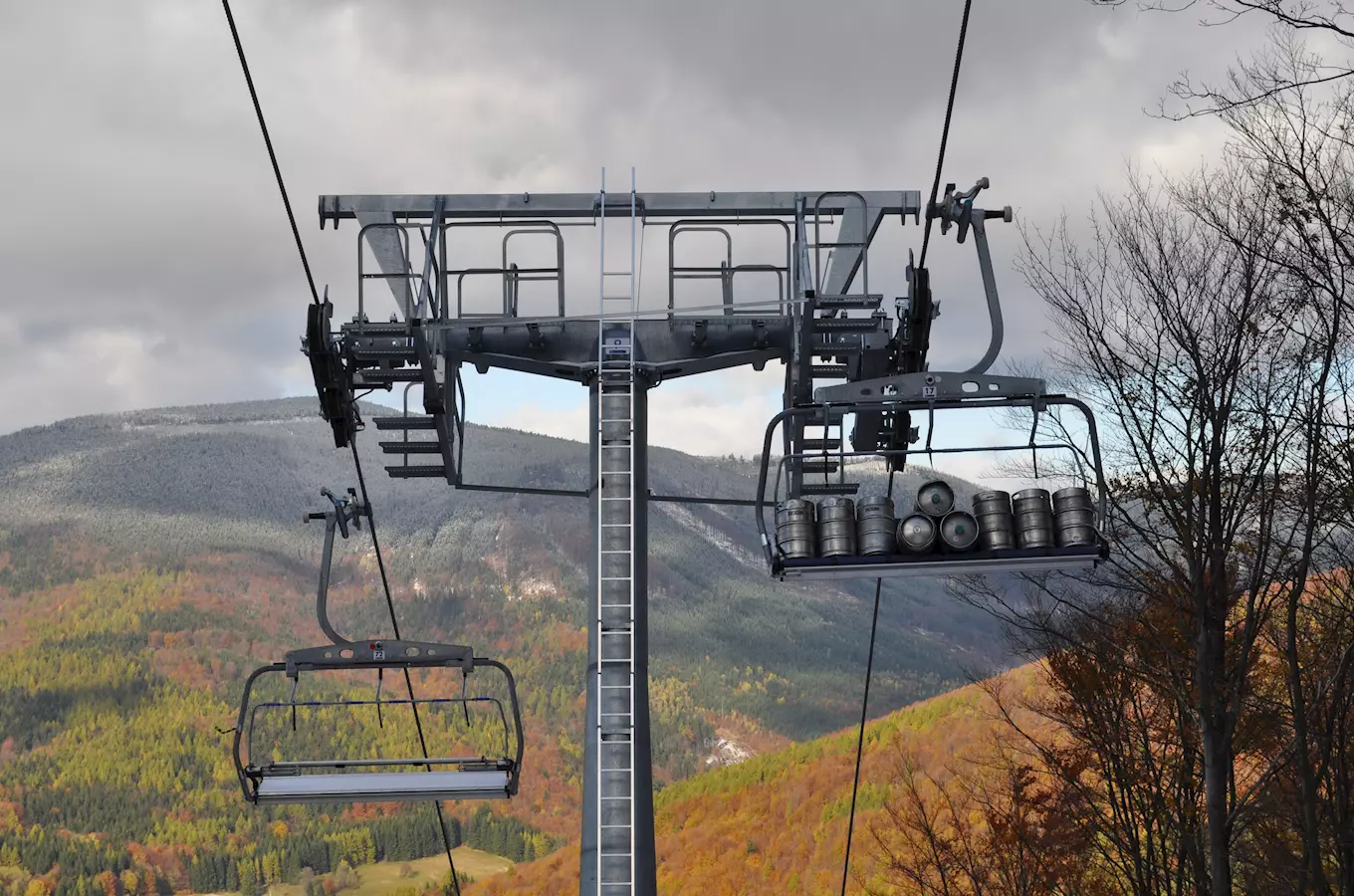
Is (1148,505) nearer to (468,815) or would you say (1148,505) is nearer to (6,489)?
(468,815)

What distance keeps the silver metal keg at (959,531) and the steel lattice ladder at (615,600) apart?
15.6 feet

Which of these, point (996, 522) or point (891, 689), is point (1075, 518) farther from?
point (891, 689)

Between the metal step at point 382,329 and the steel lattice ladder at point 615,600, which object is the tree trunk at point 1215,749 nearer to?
the steel lattice ladder at point 615,600

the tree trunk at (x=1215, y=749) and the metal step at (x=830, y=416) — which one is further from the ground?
the metal step at (x=830, y=416)

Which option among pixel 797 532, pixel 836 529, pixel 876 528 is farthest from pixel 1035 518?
pixel 797 532

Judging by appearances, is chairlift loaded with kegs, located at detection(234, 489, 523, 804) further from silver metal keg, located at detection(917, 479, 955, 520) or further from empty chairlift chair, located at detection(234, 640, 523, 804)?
silver metal keg, located at detection(917, 479, 955, 520)

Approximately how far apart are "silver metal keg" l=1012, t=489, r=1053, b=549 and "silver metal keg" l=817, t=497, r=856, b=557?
0.97m

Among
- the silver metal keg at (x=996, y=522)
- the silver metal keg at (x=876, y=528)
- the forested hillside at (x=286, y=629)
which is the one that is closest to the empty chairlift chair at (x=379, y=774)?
the silver metal keg at (x=876, y=528)

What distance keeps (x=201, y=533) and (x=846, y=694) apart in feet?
203

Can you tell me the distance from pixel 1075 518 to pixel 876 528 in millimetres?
1139

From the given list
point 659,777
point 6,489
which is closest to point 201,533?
point 6,489

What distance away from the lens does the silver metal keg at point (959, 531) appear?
32.2 ft

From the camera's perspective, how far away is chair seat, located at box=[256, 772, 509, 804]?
37.1 feet

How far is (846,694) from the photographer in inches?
5103
